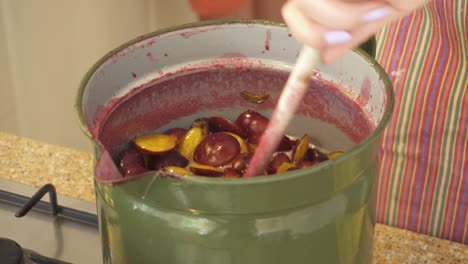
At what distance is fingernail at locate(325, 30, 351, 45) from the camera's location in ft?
1.25

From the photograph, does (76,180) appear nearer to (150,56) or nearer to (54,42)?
(150,56)

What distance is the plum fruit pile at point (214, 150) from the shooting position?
55cm

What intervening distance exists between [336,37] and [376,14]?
0.03 m

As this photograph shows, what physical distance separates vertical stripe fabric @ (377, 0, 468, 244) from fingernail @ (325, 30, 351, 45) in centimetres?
54

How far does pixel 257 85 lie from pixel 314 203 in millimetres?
201

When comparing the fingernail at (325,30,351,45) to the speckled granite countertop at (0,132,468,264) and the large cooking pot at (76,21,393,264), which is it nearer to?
the large cooking pot at (76,21,393,264)

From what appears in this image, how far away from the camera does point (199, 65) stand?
0.61m

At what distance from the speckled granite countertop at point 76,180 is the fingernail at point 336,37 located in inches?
14.9

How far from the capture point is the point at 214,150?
58 centimetres

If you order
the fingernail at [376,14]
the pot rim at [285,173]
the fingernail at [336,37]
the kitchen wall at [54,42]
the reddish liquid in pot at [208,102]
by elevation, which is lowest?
the kitchen wall at [54,42]

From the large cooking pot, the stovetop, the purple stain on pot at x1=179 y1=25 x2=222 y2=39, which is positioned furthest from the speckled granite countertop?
the purple stain on pot at x1=179 y1=25 x2=222 y2=39

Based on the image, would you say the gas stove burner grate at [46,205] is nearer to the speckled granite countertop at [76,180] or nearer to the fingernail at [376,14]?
the speckled granite countertop at [76,180]

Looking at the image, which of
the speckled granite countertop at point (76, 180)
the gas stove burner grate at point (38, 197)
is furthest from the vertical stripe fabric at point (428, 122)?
the gas stove burner grate at point (38, 197)

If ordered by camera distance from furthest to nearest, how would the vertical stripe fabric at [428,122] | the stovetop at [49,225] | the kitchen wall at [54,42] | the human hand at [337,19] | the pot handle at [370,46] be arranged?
1. the kitchen wall at [54,42]
2. the vertical stripe fabric at [428,122]
3. the stovetop at [49,225]
4. the pot handle at [370,46]
5. the human hand at [337,19]
